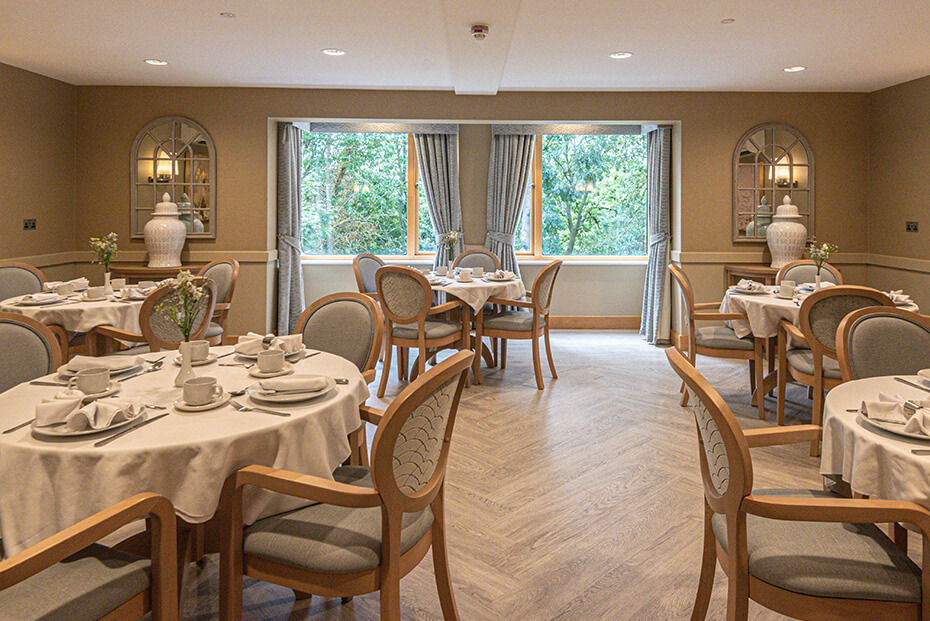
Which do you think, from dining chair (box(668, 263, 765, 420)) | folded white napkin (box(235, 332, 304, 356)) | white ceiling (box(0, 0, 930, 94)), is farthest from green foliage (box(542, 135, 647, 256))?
folded white napkin (box(235, 332, 304, 356))

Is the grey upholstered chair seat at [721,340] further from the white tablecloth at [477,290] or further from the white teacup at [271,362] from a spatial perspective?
the white teacup at [271,362]

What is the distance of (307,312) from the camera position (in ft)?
9.71

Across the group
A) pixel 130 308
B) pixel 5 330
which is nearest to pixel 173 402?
pixel 5 330

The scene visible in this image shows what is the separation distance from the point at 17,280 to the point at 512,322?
11.8ft

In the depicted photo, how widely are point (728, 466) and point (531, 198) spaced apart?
262 inches

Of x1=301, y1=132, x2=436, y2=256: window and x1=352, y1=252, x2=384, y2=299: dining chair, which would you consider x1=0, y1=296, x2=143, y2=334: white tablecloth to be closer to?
x1=352, y1=252, x2=384, y2=299: dining chair

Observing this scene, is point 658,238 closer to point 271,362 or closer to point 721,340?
point 721,340

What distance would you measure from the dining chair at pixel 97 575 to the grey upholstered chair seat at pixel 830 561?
145cm

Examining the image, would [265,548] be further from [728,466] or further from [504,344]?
[504,344]

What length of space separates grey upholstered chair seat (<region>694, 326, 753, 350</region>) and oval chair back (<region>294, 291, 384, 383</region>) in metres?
2.68

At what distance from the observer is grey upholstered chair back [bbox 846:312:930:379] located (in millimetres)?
2598

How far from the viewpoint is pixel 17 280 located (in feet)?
15.3

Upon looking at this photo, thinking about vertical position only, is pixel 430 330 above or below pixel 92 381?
below

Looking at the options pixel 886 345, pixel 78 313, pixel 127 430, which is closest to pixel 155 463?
pixel 127 430
